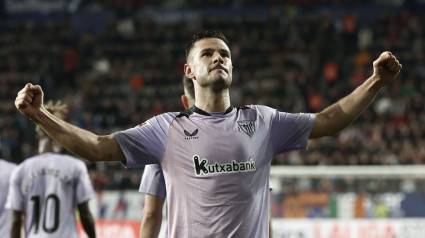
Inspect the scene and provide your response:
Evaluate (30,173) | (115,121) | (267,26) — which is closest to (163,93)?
(115,121)

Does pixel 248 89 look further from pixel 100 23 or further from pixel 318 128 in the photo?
pixel 318 128

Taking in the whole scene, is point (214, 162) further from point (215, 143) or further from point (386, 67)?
point (386, 67)

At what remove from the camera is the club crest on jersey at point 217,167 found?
10.2ft

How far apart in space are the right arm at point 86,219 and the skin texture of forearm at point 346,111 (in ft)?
9.63

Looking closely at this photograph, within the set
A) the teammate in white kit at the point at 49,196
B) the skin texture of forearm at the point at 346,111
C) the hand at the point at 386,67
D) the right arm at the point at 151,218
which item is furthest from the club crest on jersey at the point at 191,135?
the teammate in white kit at the point at 49,196

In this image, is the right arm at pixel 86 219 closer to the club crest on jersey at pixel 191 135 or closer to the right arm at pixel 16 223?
the right arm at pixel 16 223

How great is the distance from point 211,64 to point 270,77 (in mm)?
16022

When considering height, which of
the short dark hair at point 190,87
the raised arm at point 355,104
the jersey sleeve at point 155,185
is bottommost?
the jersey sleeve at point 155,185

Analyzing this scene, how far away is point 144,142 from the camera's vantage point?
10.3 feet

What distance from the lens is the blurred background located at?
11.5m

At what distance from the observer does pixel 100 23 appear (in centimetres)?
2416

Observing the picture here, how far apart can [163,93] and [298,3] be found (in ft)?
24.3

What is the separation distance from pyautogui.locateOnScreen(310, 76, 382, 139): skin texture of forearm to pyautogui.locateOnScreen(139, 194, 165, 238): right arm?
1358 mm

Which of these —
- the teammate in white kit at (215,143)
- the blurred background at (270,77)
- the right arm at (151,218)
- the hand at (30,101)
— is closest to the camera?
the hand at (30,101)
